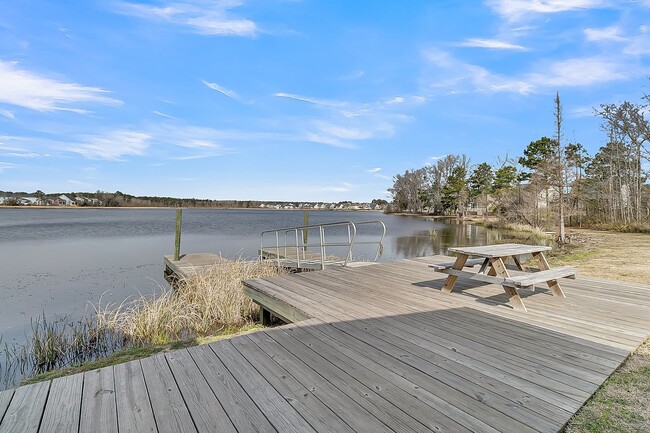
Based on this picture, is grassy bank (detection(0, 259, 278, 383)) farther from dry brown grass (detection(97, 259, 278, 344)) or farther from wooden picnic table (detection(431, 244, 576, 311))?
wooden picnic table (detection(431, 244, 576, 311))

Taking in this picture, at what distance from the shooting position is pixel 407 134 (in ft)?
68.8

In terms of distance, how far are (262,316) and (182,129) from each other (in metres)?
18.2

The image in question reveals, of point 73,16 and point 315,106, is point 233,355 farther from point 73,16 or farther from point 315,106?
point 315,106

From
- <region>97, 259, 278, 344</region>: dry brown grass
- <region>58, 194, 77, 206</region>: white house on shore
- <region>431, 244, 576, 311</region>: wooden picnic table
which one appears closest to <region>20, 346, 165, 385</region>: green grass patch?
<region>97, 259, 278, 344</region>: dry brown grass

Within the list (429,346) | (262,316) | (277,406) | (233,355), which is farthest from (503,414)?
(262,316)

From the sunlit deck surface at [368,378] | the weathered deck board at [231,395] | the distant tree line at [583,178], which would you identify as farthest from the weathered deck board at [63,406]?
the distant tree line at [583,178]

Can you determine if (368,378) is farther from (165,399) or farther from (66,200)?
(66,200)

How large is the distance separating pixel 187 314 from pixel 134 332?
32.6 inches

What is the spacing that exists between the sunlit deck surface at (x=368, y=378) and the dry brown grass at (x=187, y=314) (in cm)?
274

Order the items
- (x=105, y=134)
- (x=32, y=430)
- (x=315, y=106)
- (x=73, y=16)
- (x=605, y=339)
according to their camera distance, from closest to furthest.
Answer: (x=32, y=430) < (x=605, y=339) < (x=73, y=16) < (x=315, y=106) < (x=105, y=134)

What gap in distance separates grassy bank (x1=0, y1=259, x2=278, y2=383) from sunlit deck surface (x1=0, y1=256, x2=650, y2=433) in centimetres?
220

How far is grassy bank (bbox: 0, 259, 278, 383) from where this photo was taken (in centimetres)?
443

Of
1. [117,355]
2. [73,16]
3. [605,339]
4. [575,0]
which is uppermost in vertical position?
[73,16]

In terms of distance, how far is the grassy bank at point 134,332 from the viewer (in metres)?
4.43
